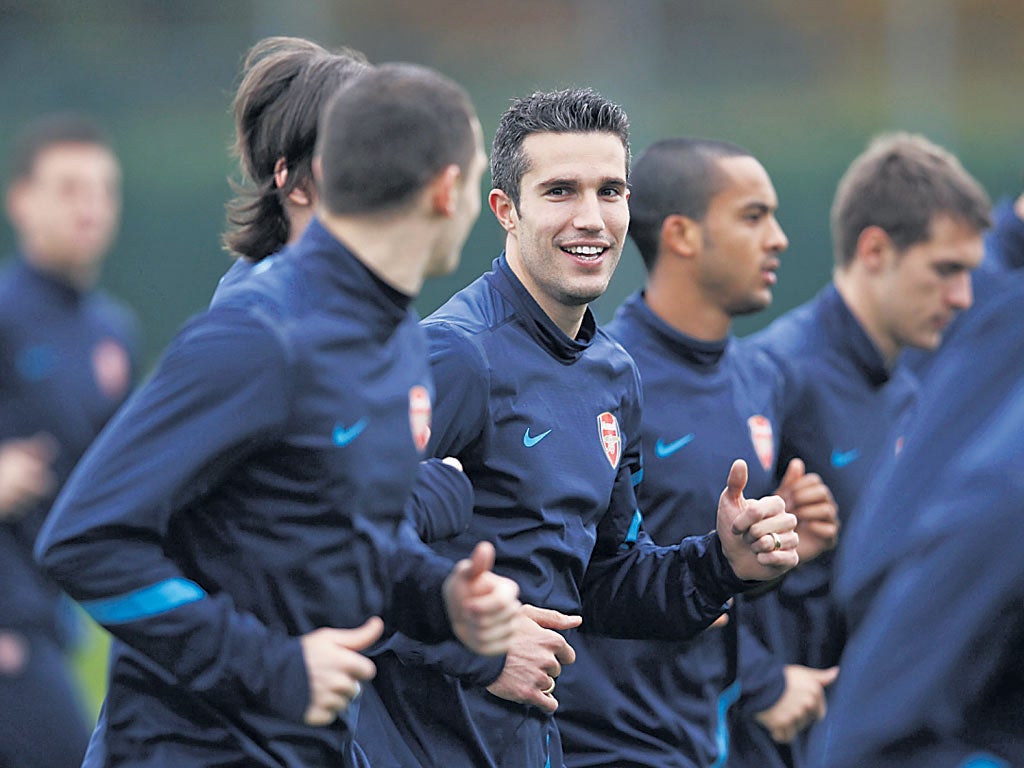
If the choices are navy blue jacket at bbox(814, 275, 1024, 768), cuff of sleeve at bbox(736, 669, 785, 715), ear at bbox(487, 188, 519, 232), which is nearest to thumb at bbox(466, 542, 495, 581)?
navy blue jacket at bbox(814, 275, 1024, 768)

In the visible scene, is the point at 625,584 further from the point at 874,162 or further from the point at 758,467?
the point at 874,162

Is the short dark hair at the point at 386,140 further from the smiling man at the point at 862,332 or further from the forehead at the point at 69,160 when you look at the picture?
the forehead at the point at 69,160

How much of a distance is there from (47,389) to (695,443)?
363 cm

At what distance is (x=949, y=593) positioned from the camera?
1.89m

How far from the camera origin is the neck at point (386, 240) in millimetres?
3150

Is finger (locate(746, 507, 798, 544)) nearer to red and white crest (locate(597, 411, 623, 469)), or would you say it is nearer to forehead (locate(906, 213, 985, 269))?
red and white crest (locate(597, 411, 623, 469))

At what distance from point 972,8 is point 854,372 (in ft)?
60.7

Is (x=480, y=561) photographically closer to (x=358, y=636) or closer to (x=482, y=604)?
(x=482, y=604)

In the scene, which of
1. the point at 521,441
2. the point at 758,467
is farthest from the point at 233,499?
the point at 758,467

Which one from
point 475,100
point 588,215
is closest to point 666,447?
point 588,215

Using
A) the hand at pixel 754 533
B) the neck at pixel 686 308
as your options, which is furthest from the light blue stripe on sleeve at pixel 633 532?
the neck at pixel 686 308

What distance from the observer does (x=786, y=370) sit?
5520mm

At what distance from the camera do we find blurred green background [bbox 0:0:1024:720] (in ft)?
48.1

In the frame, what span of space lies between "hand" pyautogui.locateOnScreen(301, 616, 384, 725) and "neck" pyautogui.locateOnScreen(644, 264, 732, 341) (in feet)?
8.05
